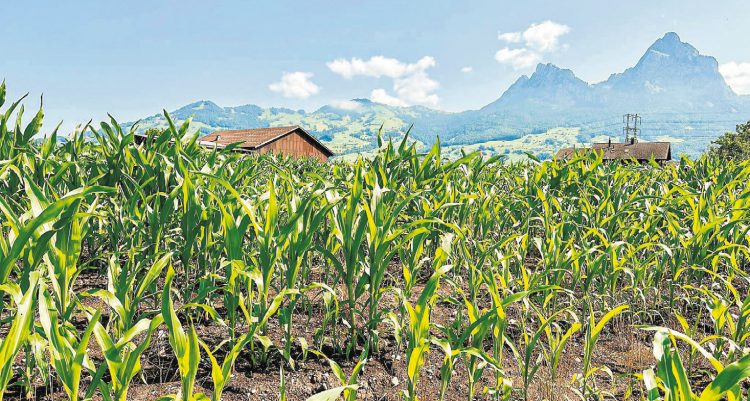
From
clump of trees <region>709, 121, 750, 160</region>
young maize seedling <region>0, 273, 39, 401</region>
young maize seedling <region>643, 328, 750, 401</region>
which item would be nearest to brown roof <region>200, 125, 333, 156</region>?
young maize seedling <region>0, 273, 39, 401</region>

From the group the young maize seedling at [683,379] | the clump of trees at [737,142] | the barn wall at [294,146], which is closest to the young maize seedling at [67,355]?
the young maize seedling at [683,379]

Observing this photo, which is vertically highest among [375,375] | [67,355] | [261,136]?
[261,136]

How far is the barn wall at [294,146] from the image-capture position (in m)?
34.9

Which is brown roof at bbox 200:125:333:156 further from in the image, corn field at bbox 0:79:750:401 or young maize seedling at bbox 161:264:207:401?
young maize seedling at bbox 161:264:207:401

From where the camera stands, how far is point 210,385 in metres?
1.74

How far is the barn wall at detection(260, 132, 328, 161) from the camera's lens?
115 feet

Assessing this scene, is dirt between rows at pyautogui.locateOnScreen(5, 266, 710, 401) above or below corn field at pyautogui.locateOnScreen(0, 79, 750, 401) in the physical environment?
below

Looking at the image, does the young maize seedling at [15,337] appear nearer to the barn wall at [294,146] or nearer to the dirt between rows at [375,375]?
the dirt between rows at [375,375]

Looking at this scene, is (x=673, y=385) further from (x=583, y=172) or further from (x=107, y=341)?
(x=583, y=172)

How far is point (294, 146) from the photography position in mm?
37469

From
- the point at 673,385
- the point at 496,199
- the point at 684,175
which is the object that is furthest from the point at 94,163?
the point at 684,175

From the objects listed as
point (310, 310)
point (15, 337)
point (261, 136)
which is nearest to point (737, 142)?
point (261, 136)

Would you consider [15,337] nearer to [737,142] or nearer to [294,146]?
[294,146]

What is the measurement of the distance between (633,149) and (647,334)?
5813 centimetres
